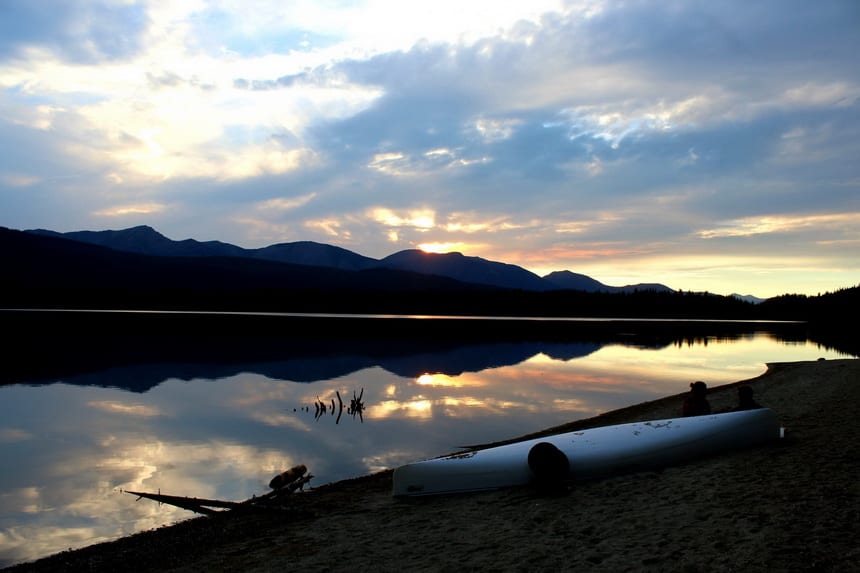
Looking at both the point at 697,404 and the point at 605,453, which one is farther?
the point at 697,404

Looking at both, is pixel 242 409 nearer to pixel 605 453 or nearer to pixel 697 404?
pixel 605 453

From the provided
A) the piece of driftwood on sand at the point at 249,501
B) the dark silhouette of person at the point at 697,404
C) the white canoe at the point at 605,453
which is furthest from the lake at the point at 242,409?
the dark silhouette of person at the point at 697,404

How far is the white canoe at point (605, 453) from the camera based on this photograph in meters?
11.2

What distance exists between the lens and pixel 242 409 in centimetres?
2339

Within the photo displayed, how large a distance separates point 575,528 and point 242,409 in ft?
58.7

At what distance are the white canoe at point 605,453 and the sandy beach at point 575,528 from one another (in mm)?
252

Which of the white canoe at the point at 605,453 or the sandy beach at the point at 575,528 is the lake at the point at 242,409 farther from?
the white canoe at the point at 605,453

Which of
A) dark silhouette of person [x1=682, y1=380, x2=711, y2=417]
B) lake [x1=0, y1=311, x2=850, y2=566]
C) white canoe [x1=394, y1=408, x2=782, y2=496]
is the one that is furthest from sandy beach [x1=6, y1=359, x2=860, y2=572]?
lake [x1=0, y1=311, x2=850, y2=566]

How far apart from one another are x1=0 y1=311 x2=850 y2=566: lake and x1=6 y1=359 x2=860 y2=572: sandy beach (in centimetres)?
227

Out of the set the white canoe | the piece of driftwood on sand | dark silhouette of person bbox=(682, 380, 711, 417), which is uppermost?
dark silhouette of person bbox=(682, 380, 711, 417)

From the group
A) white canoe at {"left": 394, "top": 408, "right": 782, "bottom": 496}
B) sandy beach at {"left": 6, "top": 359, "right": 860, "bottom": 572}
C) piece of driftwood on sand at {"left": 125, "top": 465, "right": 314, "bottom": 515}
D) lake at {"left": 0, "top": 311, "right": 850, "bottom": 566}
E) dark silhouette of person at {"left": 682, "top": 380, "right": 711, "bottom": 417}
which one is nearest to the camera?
sandy beach at {"left": 6, "top": 359, "right": 860, "bottom": 572}

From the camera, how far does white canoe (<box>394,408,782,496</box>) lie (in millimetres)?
11219

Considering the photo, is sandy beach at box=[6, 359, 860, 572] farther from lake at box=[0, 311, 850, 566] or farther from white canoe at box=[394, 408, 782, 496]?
lake at box=[0, 311, 850, 566]

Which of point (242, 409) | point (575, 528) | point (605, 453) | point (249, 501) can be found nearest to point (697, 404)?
point (605, 453)
